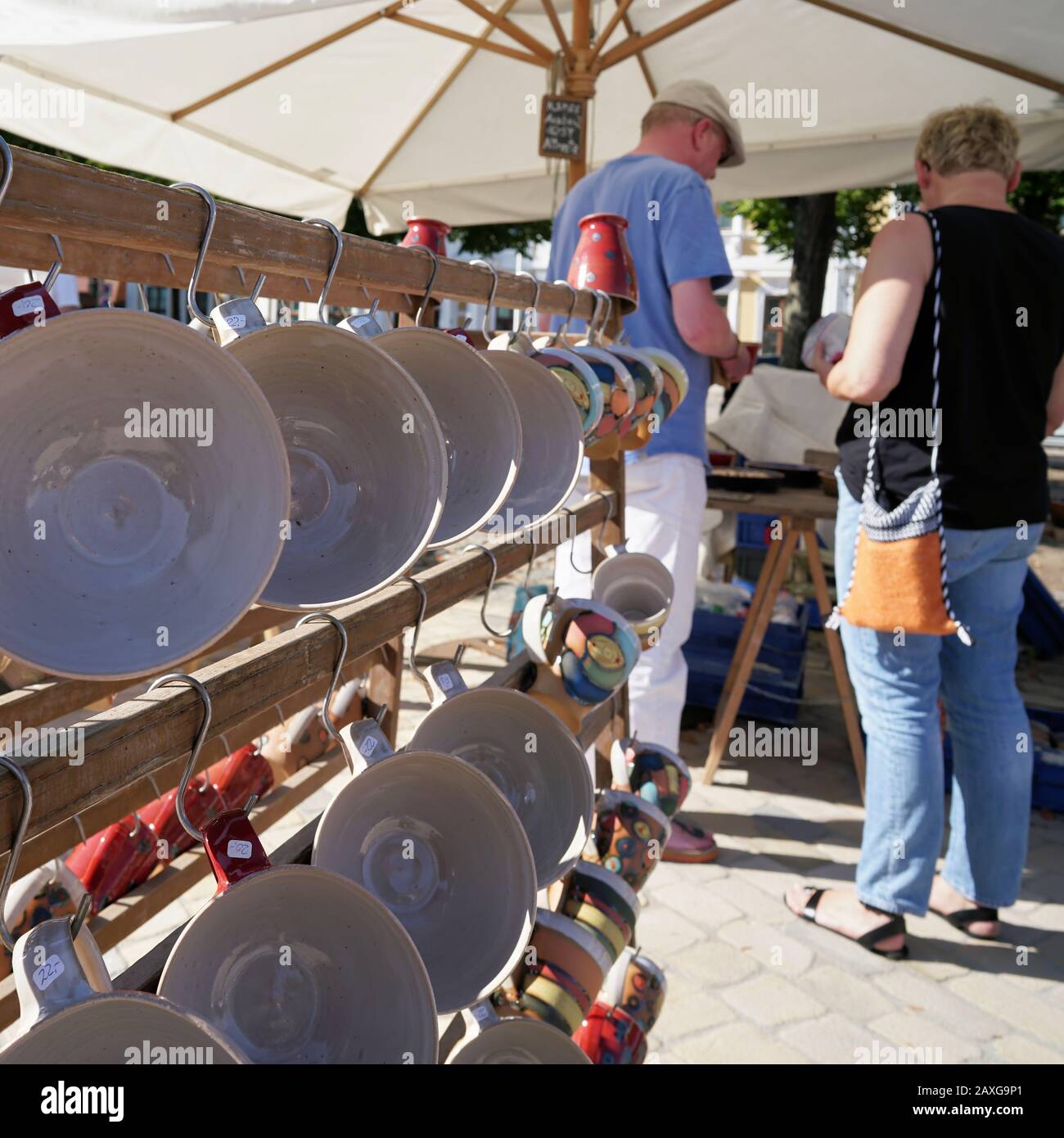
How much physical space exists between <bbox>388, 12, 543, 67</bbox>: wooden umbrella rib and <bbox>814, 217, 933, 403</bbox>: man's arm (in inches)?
85.1

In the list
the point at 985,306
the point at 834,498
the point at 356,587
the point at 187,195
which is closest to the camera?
the point at 187,195

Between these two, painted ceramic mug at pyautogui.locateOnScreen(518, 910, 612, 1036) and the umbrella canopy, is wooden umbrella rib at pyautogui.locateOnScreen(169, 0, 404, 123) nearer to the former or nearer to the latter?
the umbrella canopy

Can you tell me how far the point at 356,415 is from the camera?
1.00 metres

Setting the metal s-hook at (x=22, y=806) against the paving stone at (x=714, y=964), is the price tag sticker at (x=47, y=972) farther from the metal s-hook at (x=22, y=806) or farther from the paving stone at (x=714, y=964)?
the paving stone at (x=714, y=964)

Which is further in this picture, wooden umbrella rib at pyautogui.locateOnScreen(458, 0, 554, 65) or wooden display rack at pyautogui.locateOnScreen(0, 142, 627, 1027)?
wooden umbrella rib at pyautogui.locateOnScreen(458, 0, 554, 65)

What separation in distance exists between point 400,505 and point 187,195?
0.33 m

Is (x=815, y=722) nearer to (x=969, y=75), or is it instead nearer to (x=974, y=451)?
(x=974, y=451)

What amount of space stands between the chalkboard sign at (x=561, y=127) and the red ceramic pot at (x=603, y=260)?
6.04ft

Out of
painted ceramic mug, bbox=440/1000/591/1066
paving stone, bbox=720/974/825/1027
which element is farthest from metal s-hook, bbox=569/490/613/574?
paving stone, bbox=720/974/825/1027

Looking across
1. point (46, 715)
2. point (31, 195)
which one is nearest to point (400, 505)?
point (31, 195)

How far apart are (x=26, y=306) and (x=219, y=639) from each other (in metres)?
0.31

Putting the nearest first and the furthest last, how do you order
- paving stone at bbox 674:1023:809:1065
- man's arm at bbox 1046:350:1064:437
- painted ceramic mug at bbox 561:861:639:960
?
painted ceramic mug at bbox 561:861:639:960 < paving stone at bbox 674:1023:809:1065 < man's arm at bbox 1046:350:1064:437

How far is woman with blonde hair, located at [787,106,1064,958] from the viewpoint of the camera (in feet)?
6.82

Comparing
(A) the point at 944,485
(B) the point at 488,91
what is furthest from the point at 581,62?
(A) the point at 944,485
